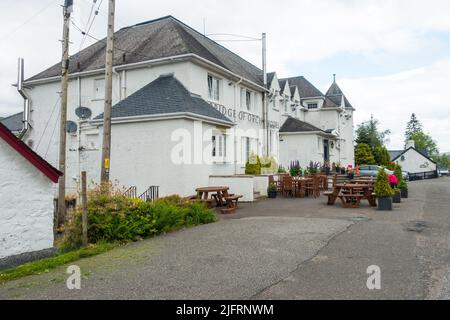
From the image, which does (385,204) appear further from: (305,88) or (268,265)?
(305,88)

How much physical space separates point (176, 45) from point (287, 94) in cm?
1557

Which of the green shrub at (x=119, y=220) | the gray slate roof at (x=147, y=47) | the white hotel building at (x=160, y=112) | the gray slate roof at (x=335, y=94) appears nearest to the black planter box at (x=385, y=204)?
the white hotel building at (x=160, y=112)

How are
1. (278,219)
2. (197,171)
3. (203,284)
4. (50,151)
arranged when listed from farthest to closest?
(50,151), (197,171), (278,219), (203,284)

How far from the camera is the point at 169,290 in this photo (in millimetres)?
5078

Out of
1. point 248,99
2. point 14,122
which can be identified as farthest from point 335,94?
point 14,122

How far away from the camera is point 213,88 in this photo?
767 inches

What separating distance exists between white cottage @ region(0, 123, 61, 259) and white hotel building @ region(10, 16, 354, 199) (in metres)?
6.90

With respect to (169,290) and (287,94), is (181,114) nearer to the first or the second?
(169,290)

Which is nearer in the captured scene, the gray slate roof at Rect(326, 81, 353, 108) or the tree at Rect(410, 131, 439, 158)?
the gray slate roof at Rect(326, 81, 353, 108)

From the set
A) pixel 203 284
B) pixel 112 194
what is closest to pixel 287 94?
pixel 112 194

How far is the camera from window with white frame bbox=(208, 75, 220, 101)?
1927 cm

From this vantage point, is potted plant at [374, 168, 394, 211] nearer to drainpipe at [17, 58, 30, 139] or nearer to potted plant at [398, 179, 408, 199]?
potted plant at [398, 179, 408, 199]

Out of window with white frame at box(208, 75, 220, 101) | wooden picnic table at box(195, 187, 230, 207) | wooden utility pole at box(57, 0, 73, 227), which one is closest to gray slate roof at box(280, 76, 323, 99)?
window with white frame at box(208, 75, 220, 101)

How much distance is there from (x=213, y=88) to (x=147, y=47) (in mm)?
4306
